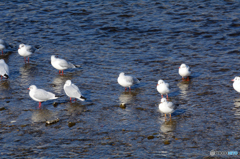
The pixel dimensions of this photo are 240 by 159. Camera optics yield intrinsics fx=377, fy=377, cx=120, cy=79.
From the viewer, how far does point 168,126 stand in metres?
11.5

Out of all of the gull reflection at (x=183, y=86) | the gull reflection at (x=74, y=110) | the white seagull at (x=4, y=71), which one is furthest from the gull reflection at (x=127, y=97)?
the white seagull at (x=4, y=71)

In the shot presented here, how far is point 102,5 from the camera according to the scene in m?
27.2

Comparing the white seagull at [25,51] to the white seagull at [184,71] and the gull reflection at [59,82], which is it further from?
the white seagull at [184,71]

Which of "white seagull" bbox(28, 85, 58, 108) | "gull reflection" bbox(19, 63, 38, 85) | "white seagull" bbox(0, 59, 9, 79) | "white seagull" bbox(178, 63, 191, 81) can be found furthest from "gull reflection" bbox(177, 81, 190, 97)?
"white seagull" bbox(0, 59, 9, 79)

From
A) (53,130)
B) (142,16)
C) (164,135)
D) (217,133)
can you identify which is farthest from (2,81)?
(142,16)

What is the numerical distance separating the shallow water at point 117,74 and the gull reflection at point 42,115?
0.12 feet

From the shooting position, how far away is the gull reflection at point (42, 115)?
1208cm

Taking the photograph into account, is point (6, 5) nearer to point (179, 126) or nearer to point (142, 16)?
point (142, 16)

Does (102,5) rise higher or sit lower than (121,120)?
higher

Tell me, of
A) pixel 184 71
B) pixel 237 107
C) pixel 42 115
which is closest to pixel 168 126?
pixel 237 107

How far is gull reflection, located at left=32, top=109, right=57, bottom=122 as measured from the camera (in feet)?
39.6

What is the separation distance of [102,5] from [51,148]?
1854cm

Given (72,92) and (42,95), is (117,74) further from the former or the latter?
(42,95)

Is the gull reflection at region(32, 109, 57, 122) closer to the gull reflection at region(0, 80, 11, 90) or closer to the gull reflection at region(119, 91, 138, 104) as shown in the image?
the gull reflection at region(119, 91, 138, 104)
